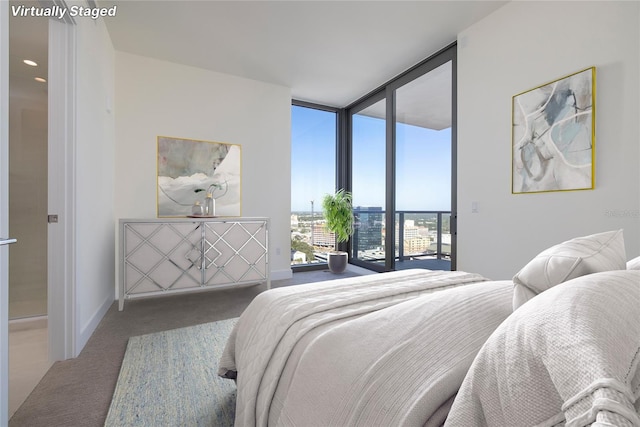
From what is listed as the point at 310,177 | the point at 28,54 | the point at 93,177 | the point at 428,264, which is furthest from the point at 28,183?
the point at 428,264

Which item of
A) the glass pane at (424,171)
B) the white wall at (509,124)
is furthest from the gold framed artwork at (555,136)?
the glass pane at (424,171)

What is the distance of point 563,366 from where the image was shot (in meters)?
0.40

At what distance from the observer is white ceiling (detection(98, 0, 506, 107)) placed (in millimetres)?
2510

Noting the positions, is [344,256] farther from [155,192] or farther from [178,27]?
[178,27]

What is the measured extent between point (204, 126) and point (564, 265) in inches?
145

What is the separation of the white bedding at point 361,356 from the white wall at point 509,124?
156 cm

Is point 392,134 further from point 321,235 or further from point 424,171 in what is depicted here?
point 321,235

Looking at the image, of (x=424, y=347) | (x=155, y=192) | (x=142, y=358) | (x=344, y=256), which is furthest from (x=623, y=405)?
(x=344, y=256)

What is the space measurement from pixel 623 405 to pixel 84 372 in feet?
7.46

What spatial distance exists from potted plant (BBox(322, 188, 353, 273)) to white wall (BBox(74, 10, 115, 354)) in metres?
2.67

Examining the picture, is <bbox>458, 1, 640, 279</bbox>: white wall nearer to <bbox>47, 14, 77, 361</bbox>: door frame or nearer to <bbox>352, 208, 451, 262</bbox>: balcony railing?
<bbox>352, 208, 451, 262</bbox>: balcony railing

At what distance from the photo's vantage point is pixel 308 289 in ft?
4.27

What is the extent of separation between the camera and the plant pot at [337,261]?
449 cm

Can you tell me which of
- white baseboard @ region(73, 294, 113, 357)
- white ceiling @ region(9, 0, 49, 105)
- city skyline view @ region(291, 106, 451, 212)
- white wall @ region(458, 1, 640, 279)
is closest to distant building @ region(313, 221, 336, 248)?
city skyline view @ region(291, 106, 451, 212)
